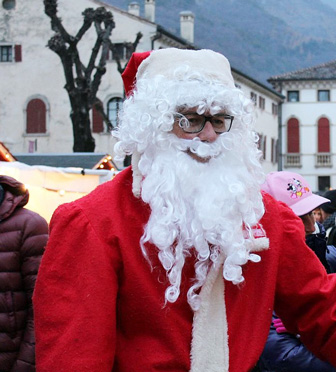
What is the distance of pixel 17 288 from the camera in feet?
12.4

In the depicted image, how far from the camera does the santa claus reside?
2254mm

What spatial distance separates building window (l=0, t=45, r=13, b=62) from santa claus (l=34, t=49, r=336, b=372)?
3445 centimetres

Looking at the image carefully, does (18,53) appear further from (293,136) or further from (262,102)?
(293,136)

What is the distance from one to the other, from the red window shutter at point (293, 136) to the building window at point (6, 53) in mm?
19524

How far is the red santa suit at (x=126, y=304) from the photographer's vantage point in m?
2.22

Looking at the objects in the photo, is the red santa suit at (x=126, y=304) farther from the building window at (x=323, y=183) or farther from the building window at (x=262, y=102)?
the building window at (x=323, y=183)

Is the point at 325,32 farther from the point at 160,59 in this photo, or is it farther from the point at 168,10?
the point at 160,59

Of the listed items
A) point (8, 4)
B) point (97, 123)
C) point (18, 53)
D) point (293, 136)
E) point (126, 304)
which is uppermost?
point (8, 4)

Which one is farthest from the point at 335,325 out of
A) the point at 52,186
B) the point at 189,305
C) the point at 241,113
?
the point at 52,186

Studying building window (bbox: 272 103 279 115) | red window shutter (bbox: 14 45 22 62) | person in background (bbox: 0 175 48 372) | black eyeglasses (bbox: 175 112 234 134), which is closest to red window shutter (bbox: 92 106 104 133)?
red window shutter (bbox: 14 45 22 62)

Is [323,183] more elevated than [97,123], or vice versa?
[97,123]

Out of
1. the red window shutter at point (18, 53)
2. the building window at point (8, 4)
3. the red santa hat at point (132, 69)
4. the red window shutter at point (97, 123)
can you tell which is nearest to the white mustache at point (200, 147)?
the red santa hat at point (132, 69)

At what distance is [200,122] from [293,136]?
4521 cm

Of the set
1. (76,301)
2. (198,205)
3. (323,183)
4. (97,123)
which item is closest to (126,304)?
(76,301)
